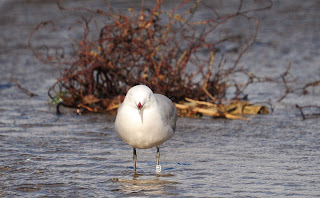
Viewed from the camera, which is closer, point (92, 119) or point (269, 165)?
point (269, 165)

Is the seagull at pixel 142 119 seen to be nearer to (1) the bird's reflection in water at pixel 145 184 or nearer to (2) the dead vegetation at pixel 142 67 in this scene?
(1) the bird's reflection in water at pixel 145 184

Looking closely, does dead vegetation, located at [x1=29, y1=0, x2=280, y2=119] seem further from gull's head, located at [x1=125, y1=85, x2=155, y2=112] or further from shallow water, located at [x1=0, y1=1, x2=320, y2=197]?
gull's head, located at [x1=125, y1=85, x2=155, y2=112]

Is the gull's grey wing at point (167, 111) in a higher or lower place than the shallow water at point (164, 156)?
higher

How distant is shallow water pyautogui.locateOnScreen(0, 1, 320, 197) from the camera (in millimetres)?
5125

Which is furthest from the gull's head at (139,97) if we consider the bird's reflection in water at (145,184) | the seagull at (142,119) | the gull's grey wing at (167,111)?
the bird's reflection in water at (145,184)

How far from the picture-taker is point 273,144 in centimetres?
682

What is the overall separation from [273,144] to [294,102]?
272 cm

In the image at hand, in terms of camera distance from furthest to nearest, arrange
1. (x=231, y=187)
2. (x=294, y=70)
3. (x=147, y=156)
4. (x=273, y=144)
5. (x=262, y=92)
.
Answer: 1. (x=294, y=70)
2. (x=262, y=92)
3. (x=273, y=144)
4. (x=147, y=156)
5. (x=231, y=187)

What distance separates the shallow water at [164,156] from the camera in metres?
5.12

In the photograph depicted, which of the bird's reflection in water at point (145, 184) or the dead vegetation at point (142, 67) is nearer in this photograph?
the bird's reflection in water at point (145, 184)

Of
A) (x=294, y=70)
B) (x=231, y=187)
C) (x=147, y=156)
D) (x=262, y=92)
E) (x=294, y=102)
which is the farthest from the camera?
(x=294, y=70)

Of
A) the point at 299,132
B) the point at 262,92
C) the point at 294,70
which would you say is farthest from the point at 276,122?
the point at 294,70

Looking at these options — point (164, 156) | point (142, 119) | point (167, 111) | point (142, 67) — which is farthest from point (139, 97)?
point (142, 67)

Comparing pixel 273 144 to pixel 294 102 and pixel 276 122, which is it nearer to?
pixel 276 122
